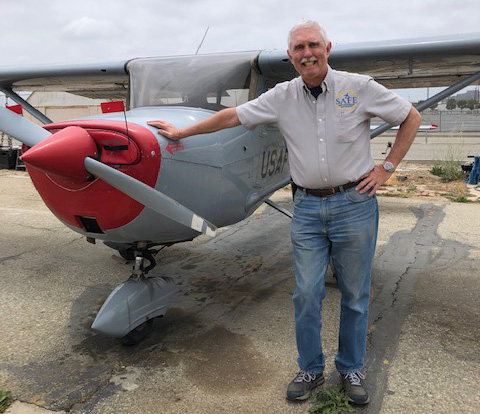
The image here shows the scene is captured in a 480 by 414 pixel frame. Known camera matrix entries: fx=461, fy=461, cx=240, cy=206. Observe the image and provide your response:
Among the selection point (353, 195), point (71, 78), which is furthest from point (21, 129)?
point (71, 78)

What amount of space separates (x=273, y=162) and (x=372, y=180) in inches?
90.6

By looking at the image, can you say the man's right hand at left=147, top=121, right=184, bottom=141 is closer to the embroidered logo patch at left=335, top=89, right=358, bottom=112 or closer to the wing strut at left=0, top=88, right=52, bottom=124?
the embroidered logo patch at left=335, top=89, right=358, bottom=112

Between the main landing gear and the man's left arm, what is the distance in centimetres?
170

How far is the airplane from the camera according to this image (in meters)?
2.77

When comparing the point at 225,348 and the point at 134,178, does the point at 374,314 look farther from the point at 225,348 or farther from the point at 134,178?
the point at 134,178

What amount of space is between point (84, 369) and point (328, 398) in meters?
1.71

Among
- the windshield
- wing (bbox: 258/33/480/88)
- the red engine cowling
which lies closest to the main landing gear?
the red engine cowling

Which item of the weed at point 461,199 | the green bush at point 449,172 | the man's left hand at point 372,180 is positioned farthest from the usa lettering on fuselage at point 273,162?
the green bush at point 449,172

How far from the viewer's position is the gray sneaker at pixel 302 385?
284 centimetres

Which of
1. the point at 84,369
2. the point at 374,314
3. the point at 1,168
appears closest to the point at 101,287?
the point at 84,369

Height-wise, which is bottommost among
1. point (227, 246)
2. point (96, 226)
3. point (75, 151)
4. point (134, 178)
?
point (227, 246)

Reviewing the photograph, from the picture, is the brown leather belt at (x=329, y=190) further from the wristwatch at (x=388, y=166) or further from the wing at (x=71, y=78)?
the wing at (x=71, y=78)

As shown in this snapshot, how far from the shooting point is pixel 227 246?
21.9 ft

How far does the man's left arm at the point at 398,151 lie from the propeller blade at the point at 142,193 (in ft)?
3.46
